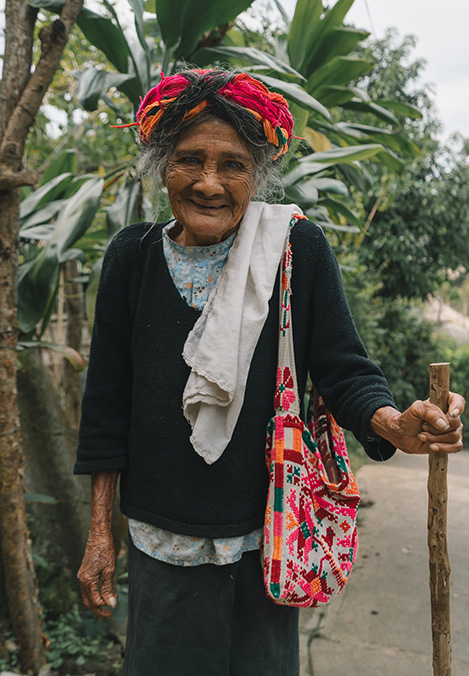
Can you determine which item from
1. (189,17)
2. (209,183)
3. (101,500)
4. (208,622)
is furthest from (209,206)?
(189,17)

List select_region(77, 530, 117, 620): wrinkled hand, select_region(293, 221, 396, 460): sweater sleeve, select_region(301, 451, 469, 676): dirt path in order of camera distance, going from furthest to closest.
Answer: select_region(301, 451, 469, 676): dirt path
select_region(77, 530, 117, 620): wrinkled hand
select_region(293, 221, 396, 460): sweater sleeve

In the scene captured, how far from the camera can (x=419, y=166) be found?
7.67m

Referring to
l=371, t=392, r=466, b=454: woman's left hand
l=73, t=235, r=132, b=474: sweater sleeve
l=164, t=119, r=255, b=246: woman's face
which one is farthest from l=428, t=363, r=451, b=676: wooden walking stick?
l=73, t=235, r=132, b=474: sweater sleeve

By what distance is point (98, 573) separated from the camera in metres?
1.30

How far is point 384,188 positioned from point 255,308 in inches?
177

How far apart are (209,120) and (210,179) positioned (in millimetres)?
114

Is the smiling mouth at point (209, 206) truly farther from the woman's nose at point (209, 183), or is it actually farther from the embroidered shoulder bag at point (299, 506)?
the embroidered shoulder bag at point (299, 506)

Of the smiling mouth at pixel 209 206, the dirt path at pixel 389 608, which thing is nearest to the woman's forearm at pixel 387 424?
the smiling mouth at pixel 209 206

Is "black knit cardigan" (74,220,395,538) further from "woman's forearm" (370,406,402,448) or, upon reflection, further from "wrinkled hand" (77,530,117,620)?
"wrinkled hand" (77,530,117,620)

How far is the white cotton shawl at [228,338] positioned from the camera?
1.08 meters

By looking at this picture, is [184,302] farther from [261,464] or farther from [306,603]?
[306,603]

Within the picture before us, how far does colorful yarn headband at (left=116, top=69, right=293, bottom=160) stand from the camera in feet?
3.60

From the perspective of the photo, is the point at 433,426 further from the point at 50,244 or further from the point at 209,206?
the point at 50,244

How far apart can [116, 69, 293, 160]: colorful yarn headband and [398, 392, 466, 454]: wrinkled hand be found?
61 centimetres
